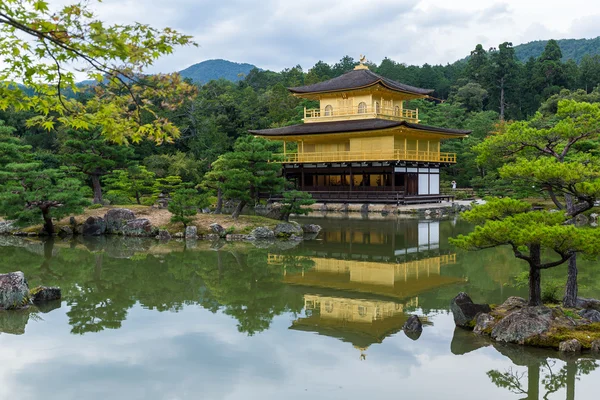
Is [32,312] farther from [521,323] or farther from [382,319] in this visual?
[521,323]

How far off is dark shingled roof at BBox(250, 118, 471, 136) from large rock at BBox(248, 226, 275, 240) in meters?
11.5

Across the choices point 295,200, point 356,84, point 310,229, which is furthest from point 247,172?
point 356,84

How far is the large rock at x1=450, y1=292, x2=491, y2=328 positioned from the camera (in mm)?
7859

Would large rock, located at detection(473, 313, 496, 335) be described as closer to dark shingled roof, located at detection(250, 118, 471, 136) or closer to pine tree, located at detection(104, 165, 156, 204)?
pine tree, located at detection(104, 165, 156, 204)

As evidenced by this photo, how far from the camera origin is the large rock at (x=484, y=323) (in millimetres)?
7516

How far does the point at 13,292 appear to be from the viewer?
29.4ft

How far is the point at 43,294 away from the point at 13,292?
729 millimetres

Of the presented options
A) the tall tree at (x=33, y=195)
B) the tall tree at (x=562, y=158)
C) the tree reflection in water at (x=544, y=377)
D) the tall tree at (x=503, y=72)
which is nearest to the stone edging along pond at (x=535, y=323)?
the tree reflection in water at (x=544, y=377)

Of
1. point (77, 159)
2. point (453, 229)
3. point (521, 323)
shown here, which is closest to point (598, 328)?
point (521, 323)

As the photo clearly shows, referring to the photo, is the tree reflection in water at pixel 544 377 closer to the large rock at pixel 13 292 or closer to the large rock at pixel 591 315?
the large rock at pixel 591 315

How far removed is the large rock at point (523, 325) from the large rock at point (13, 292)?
23.7 feet

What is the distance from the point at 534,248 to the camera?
744 cm

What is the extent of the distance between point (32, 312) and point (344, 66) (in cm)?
7205

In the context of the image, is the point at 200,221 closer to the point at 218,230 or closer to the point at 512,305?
the point at 218,230
